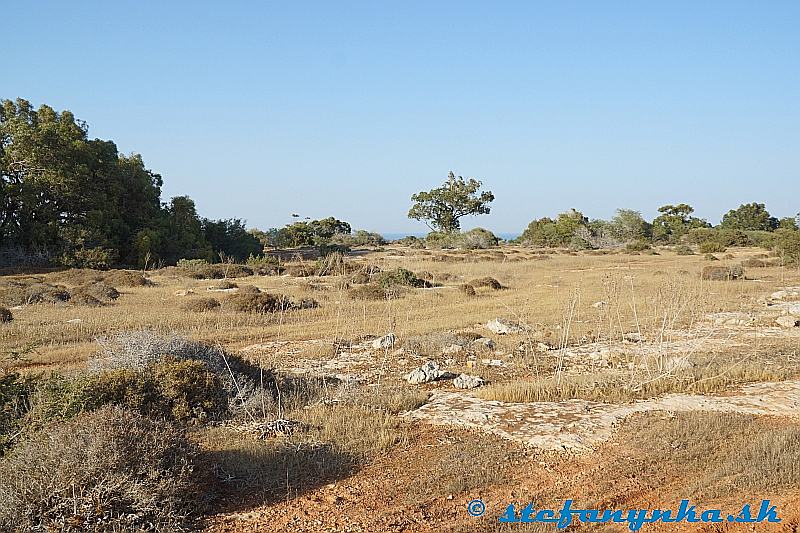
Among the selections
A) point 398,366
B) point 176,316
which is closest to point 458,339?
point 398,366

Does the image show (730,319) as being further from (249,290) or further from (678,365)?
(249,290)

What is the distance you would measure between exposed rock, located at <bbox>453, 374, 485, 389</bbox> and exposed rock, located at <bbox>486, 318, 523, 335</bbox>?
472 cm

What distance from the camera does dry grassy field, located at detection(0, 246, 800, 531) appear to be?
5.20 metres

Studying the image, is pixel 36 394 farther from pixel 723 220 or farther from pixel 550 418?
pixel 723 220

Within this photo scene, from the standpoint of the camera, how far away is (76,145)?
32.9 meters

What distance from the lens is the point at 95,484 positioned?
4.54 metres

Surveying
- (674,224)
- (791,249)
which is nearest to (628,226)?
(674,224)

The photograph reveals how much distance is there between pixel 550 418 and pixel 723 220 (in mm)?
83417

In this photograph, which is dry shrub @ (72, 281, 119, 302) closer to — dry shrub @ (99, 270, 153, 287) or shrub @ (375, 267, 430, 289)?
dry shrub @ (99, 270, 153, 287)

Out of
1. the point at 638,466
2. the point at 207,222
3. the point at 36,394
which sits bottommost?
the point at 638,466

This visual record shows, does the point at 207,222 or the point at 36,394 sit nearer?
the point at 36,394

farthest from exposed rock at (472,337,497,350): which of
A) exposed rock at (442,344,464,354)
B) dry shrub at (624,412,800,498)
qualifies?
dry shrub at (624,412,800,498)

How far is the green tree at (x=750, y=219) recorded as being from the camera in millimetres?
76500

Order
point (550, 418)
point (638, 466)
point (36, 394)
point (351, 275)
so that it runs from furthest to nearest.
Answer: point (351, 275), point (550, 418), point (36, 394), point (638, 466)
